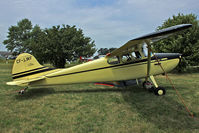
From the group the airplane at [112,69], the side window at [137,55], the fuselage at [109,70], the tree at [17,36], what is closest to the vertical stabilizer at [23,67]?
the airplane at [112,69]

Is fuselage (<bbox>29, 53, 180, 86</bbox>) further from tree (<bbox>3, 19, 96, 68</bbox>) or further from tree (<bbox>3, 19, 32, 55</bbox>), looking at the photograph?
tree (<bbox>3, 19, 32, 55</bbox>)

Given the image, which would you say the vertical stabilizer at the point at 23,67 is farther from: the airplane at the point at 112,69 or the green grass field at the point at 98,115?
the green grass field at the point at 98,115

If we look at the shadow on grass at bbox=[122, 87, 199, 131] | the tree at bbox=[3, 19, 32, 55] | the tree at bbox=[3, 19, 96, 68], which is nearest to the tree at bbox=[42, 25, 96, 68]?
the tree at bbox=[3, 19, 96, 68]

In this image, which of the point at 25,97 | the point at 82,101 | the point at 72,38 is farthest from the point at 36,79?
the point at 72,38

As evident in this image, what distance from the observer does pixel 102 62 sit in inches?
243

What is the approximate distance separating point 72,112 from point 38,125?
1.03 m

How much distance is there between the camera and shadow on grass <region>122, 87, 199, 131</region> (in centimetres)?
315

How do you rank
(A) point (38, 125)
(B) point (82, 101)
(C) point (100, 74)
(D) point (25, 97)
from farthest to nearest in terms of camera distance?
1. (C) point (100, 74)
2. (D) point (25, 97)
3. (B) point (82, 101)
4. (A) point (38, 125)

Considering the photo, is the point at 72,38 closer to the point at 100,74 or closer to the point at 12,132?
the point at 100,74

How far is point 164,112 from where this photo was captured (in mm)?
3844

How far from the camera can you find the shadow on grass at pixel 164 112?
10.3ft

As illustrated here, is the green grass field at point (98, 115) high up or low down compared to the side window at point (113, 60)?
down

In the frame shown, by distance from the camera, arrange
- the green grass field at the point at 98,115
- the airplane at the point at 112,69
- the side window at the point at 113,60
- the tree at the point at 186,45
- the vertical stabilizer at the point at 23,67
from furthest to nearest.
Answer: the tree at the point at 186,45 < the side window at the point at 113,60 < the airplane at the point at 112,69 < the vertical stabilizer at the point at 23,67 < the green grass field at the point at 98,115

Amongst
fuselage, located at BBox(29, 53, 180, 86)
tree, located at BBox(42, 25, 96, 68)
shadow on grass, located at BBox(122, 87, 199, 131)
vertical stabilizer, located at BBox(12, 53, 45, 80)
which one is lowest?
shadow on grass, located at BBox(122, 87, 199, 131)
